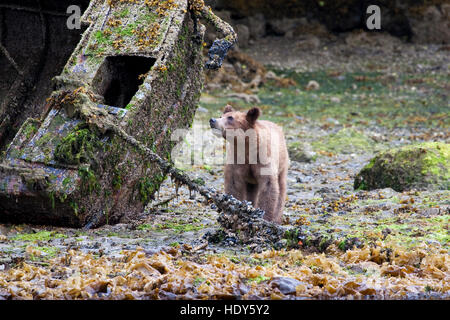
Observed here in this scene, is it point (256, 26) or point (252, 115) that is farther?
point (256, 26)

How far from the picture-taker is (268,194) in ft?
24.1

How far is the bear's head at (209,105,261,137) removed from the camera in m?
7.23

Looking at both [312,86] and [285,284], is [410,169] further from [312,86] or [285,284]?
[312,86]

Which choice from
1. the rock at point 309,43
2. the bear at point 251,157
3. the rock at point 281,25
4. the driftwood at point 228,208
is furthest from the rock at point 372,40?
the driftwood at point 228,208

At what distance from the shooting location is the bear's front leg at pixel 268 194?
24.1 ft

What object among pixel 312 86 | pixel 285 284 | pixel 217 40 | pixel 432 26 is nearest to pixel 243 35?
pixel 312 86

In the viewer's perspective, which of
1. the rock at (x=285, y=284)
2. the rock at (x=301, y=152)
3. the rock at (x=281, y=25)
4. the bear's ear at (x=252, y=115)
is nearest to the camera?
the rock at (x=285, y=284)

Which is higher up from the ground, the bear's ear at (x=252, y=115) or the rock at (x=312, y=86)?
the rock at (x=312, y=86)

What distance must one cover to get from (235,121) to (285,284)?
9.94ft

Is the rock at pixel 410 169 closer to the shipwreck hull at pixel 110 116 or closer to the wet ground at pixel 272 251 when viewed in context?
the wet ground at pixel 272 251

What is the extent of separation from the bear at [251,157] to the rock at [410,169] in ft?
8.09

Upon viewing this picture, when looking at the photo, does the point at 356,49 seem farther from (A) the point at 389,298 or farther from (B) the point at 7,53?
(A) the point at 389,298

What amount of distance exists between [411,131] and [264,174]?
8.85 m

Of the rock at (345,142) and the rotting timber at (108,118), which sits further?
the rock at (345,142)
